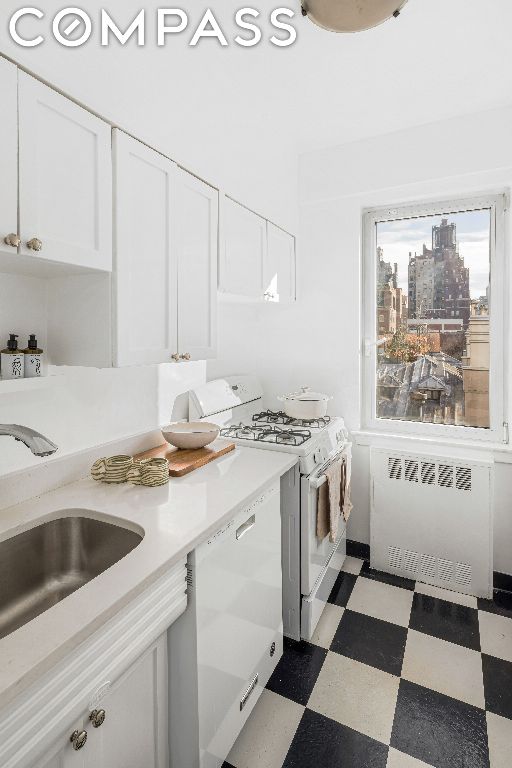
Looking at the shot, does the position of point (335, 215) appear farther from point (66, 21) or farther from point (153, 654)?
point (153, 654)

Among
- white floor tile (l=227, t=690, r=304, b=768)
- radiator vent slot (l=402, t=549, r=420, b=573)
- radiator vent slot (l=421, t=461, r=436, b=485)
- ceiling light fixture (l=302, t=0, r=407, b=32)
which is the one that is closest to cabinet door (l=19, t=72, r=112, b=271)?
ceiling light fixture (l=302, t=0, r=407, b=32)

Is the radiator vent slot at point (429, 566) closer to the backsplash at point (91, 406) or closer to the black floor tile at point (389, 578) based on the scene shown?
the black floor tile at point (389, 578)

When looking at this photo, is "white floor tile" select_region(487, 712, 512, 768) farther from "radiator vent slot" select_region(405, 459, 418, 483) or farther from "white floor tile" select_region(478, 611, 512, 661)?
"radiator vent slot" select_region(405, 459, 418, 483)

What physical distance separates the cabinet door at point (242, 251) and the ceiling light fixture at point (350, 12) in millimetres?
889

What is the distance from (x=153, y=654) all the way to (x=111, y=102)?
6.57 ft

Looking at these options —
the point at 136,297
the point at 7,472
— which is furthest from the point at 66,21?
the point at 7,472

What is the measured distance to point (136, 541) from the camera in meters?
1.26

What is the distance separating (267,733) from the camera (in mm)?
1595

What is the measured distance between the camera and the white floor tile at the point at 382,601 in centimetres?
227

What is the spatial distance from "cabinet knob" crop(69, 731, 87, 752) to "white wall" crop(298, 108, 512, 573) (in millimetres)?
2250

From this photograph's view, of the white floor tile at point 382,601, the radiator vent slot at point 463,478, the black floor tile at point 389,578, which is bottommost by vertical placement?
the white floor tile at point 382,601

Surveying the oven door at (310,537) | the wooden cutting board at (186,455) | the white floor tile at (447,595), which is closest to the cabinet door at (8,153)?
the wooden cutting board at (186,455)

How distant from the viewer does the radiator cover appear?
95.0 inches

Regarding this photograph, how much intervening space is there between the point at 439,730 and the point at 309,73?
2.96 m
